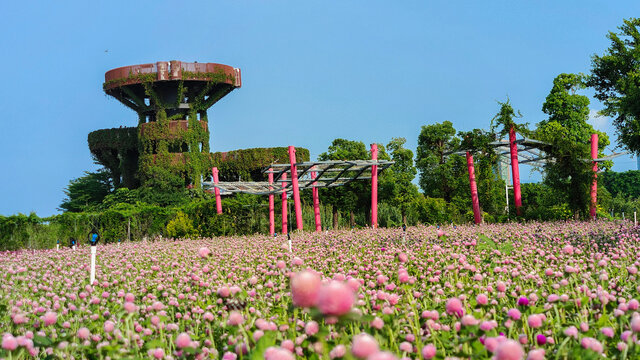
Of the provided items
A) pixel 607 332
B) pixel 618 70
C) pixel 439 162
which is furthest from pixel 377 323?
pixel 439 162

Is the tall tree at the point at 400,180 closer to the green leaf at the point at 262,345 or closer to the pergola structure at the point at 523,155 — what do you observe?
the pergola structure at the point at 523,155

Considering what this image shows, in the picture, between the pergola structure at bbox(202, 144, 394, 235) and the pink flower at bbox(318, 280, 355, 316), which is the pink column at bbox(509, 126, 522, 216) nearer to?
the pergola structure at bbox(202, 144, 394, 235)

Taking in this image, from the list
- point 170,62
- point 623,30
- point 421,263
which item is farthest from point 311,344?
point 170,62

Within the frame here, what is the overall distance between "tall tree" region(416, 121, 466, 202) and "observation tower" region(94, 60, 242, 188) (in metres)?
17.0

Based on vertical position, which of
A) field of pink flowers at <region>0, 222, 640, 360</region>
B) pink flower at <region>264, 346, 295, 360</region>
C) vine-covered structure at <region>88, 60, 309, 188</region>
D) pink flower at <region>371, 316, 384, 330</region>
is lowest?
field of pink flowers at <region>0, 222, 640, 360</region>

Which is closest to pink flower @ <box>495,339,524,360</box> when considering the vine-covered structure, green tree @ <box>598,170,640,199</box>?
the vine-covered structure

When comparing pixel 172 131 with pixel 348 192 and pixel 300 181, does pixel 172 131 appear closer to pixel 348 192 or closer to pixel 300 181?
pixel 348 192

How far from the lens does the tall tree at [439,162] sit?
37.7 meters

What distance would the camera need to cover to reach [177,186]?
41406mm

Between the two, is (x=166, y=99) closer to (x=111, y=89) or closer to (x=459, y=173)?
(x=111, y=89)

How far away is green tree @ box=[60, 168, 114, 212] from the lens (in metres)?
46.5

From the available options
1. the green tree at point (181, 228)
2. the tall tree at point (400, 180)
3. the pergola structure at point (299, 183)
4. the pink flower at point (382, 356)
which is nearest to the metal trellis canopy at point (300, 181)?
the pergola structure at point (299, 183)

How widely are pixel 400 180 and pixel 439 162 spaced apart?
11.8 ft

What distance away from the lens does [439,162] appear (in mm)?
39562
